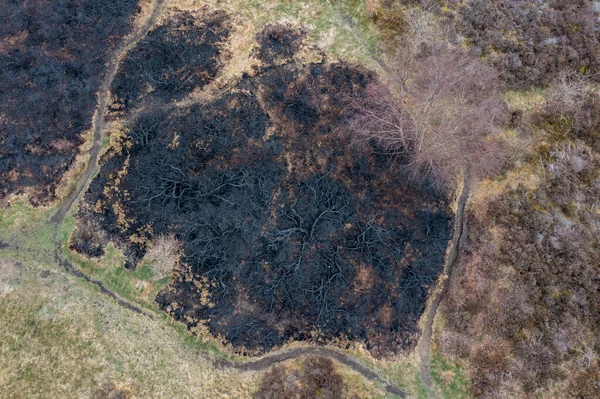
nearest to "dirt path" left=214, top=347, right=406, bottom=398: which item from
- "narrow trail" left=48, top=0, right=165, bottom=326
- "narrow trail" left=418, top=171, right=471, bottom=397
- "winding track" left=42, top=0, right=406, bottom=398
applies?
"winding track" left=42, top=0, right=406, bottom=398

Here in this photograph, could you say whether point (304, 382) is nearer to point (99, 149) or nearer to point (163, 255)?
point (163, 255)

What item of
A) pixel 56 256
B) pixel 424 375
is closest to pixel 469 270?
pixel 424 375

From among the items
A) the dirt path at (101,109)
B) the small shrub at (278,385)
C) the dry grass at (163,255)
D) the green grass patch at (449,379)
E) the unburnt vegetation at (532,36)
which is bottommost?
the small shrub at (278,385)

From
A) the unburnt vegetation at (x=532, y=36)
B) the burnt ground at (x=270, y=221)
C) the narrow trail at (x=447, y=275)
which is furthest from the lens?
the unburnt vegetation at (x=532, y=36)

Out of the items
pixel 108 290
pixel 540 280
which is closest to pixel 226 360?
pixel 108 290

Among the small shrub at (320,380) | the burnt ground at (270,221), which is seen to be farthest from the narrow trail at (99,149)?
the small shrub at (320,380)

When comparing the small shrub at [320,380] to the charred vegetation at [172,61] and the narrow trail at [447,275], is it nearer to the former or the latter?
the narrow trail at [447,275]

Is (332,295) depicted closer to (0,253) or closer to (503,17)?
(0,253)
